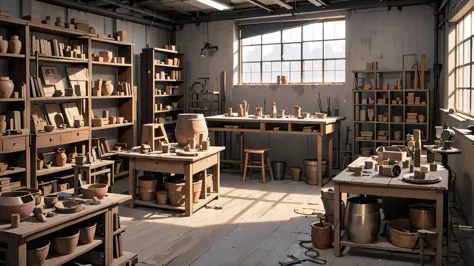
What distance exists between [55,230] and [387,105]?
21.6 feet

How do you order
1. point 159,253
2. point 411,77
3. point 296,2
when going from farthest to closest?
1. point 296,2
2. point 411,77
3. point 159,253

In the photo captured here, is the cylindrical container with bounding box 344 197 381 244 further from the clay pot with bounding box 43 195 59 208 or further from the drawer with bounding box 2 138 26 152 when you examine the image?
the drawer with bounding box 2 138 26 152

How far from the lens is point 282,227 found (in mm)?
5578

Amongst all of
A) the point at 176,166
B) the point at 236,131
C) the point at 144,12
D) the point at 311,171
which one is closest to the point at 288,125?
the point at 311,171

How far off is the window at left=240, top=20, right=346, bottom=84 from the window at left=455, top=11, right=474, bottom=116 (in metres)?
2.55

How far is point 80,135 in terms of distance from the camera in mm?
7445

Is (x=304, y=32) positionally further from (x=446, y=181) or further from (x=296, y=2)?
(x=446, y=181)

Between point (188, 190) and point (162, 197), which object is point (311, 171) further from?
point (162, 197)

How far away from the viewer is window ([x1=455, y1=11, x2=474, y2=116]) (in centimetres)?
597

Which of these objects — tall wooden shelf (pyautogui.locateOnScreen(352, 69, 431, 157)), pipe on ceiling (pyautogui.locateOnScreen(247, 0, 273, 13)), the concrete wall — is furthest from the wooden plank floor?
pipe on ceiling (pyautogui.locateOnScreen(247, 0, 273, 13))

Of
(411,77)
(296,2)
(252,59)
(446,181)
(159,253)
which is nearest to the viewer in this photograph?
(446,181)

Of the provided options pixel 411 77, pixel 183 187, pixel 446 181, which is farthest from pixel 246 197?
pixel 411 77

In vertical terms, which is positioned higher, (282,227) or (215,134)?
(215,134)

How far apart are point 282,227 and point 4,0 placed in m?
5.36
